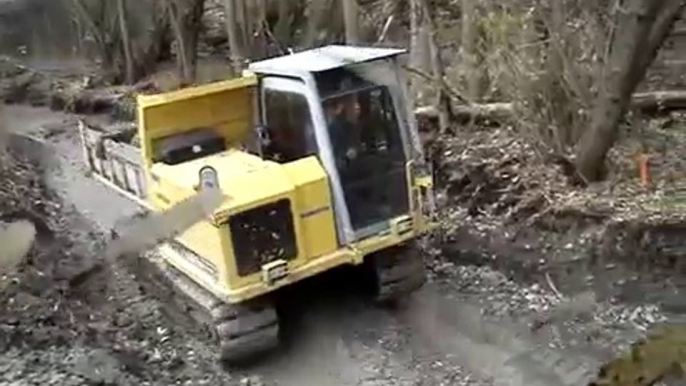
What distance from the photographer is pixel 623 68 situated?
7.78 metres

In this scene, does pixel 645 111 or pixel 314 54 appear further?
pixel 645 111

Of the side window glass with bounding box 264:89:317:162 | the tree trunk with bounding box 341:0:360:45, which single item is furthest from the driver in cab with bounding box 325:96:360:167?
the tree trunk with bounding box 341:0:360:45

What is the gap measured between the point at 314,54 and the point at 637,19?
2.47 metres

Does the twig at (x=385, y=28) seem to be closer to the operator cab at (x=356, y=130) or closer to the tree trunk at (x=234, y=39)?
the tree trunk at (x=234, y=39)

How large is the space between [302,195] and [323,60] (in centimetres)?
101

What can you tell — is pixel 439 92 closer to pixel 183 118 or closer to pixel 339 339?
pixel 183 118

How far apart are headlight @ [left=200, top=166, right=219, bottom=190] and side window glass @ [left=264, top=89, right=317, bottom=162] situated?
2.11 ft

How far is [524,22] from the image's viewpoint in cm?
919

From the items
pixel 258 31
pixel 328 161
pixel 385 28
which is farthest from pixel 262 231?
pixel 258 31

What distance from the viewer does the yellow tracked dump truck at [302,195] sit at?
6.45 m

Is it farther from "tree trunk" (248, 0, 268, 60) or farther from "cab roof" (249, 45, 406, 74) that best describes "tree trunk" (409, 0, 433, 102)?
"tree trunk" (248, 0, 268, 60)

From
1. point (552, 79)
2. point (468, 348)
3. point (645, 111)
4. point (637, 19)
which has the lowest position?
point (468, 348)

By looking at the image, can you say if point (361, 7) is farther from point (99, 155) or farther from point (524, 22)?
point (99, 155)

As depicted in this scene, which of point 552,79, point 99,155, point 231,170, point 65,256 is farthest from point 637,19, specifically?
point 65,256
